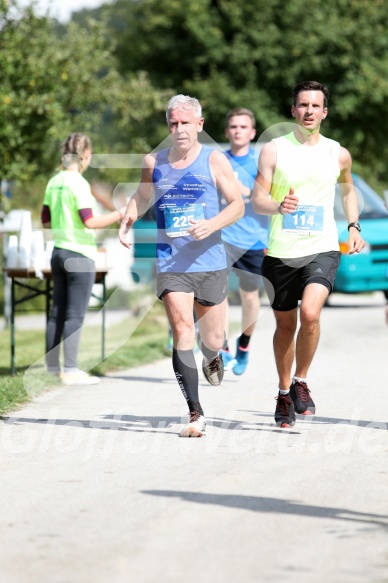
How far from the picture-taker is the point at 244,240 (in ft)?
37.1

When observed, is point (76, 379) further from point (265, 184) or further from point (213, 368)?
point (265, 184)

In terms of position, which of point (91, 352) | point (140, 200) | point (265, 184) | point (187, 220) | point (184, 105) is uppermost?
point (184, 105)

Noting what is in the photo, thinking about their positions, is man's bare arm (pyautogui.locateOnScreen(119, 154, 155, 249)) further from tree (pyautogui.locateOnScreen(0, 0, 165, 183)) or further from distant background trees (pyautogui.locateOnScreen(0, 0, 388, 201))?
distant background trees (pyautogui.locateOnScreen(0, 0, 388, 201))

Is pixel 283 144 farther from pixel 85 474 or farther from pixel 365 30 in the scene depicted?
pixel 365 30

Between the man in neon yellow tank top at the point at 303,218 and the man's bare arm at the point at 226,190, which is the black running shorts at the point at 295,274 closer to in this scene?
the man in neon yellow tank top at the point at 303,218

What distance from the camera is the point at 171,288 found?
8.00 metres

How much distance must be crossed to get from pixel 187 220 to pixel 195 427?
50.2 inches

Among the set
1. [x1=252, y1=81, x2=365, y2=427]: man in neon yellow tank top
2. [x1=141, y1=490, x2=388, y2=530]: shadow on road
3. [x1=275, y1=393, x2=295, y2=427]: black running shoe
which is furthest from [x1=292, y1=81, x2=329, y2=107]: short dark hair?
[x1=141, y1=490, x2=388, y2=530]: shadow on road

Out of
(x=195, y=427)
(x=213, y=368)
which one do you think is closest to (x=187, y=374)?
(x=195, y=427)

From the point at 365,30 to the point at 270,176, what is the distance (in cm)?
2829

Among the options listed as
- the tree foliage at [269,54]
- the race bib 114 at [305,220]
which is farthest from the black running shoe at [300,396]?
the tree foliage at [269,54]

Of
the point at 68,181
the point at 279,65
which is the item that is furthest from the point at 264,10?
the point at 68,181

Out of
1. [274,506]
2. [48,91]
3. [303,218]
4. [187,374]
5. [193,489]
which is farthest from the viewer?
[48,91]

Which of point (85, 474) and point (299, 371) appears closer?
point (85, 474)
